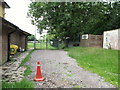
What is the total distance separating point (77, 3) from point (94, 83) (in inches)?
449

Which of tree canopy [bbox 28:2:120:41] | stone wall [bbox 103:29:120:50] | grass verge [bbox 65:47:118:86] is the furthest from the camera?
tree canopy [bbox 28:2:120:41]

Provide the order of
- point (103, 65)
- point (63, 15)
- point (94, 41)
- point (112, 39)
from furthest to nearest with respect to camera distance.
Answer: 1. point (94, 41)
2. point (112, 39)
3. point (63, 15)
4. point (103, 65)

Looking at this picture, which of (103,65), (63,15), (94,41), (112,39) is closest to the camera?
(103,65)

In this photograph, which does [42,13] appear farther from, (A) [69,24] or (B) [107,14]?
(B) [107,14]

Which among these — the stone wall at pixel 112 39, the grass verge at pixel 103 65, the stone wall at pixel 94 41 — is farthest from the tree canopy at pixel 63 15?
the grass verge at pixel 103 65

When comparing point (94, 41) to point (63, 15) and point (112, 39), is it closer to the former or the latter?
point (112, 39)

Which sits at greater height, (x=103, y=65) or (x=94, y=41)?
(x=94, y=41)

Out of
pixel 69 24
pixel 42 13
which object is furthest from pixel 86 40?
pixel 42 13

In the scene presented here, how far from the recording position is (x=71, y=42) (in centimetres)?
1894

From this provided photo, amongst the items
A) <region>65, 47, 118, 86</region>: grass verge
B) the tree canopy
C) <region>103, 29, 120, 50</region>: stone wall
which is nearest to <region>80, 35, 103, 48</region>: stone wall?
<region>103, 29, 120, 50</region>: stone wall

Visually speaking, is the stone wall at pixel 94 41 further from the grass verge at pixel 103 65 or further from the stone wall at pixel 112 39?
the grass verge at pixel 103 65

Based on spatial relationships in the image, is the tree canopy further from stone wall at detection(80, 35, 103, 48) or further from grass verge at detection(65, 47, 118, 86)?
grass verge at detection(65, 47, 118, 86)

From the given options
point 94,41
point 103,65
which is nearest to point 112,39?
point 94,41

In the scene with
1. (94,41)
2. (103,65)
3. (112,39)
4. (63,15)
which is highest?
(63,15)
